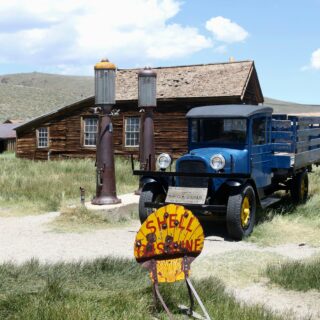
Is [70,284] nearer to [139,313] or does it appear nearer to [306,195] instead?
[139,313]

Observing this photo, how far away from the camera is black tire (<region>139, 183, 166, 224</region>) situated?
29.2ft

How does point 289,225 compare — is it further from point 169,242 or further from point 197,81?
point 197,81

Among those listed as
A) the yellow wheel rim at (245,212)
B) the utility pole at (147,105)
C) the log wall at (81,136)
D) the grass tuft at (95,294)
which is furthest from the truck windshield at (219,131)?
the log wall at (81,136)

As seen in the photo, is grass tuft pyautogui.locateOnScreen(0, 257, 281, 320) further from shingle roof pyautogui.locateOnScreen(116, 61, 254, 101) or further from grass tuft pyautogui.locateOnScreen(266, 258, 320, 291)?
shingle roof pyautogui.locateOnScreen(116, 61, 254, 101)

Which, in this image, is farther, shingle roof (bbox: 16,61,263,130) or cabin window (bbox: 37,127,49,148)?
cabin window (bbox: 37,127,49,148)

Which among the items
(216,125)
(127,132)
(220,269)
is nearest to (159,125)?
(127,132)

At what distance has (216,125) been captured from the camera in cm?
928

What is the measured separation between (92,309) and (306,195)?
854 centimetres

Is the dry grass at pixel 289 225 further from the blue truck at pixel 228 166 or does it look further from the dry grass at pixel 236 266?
the dry grass at pixel 236 266

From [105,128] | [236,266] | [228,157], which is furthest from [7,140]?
[236,266]

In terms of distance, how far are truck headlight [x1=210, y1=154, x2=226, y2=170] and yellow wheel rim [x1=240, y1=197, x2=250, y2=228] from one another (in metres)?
0.68

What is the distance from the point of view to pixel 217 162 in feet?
27.5

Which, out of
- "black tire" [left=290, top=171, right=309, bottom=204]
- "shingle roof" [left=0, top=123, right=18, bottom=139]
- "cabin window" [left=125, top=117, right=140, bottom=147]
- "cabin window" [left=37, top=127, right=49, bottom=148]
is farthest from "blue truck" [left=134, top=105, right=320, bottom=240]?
"shingle roof" [left=0, top=123, right=18, bottom=139]

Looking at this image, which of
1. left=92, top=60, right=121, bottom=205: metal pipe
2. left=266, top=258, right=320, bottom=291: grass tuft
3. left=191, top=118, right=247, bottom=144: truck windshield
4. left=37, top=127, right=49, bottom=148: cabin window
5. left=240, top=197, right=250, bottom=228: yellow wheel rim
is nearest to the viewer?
left=266, top=258, right=320, bottom=291: grass tuft
